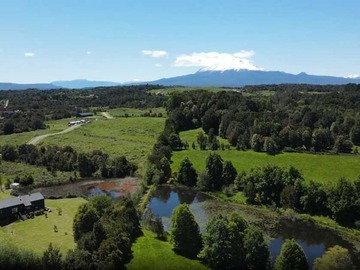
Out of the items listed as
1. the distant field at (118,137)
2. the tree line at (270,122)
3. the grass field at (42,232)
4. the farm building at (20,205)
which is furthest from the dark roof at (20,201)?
the tree line at (270,122)

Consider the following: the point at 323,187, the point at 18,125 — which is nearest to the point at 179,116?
the point at 18,125

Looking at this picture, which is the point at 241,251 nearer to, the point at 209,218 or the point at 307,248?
the point at 307,248

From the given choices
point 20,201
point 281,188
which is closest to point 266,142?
point 281,188

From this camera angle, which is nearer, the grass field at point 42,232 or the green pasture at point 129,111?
the grass field at point 42,232

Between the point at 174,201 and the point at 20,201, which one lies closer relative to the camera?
the point at 20,201

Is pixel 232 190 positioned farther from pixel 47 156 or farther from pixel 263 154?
pixel 47 156

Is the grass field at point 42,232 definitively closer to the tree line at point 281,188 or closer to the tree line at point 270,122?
the tree line at point 281,188
